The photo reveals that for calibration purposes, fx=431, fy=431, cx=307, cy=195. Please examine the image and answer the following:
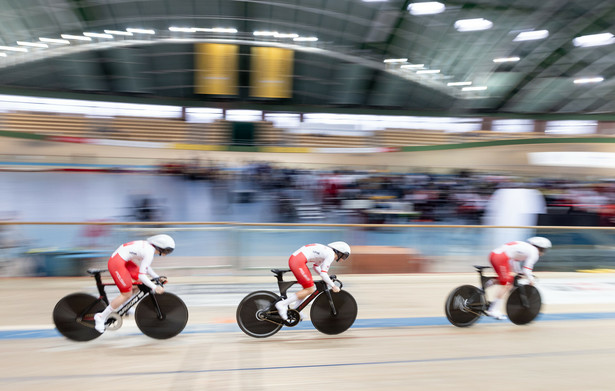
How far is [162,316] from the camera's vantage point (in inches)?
164

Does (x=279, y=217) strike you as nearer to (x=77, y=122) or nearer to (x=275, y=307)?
(x=275, y=307)

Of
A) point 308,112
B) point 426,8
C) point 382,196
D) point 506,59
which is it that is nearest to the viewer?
point 382,196

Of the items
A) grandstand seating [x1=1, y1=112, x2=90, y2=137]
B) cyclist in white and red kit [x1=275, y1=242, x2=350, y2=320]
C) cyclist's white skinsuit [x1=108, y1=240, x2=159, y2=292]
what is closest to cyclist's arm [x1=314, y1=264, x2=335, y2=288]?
cyclist in white and red kit [x1=275, y1=242, x2=350, y2=320]

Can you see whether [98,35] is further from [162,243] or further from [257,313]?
[257,313]

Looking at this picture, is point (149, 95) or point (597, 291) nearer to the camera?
point (597, 291)

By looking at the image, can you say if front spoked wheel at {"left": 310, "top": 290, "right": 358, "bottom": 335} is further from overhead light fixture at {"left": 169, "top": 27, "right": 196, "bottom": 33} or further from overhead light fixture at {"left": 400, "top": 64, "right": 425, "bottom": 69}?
overhead light fixture at {"left": 400, "top": 64, "right": 425, "bottom": 69}

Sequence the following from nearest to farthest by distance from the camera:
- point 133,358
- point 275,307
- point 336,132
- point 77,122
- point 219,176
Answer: point 133,358, point 275,307, point 219,176, point 77,122, point 336,132

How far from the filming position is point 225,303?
554 centimetres

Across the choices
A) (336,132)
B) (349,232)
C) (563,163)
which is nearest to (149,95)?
(336,132)

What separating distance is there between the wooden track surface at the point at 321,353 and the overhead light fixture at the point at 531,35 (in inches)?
661

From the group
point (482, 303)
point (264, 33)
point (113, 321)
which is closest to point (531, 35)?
point (264, 33)

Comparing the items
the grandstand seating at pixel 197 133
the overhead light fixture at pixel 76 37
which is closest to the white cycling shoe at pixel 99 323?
the grandstand seating at pixel 197 133

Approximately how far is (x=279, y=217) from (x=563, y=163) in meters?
14.7

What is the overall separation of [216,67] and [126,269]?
16.9 meters
